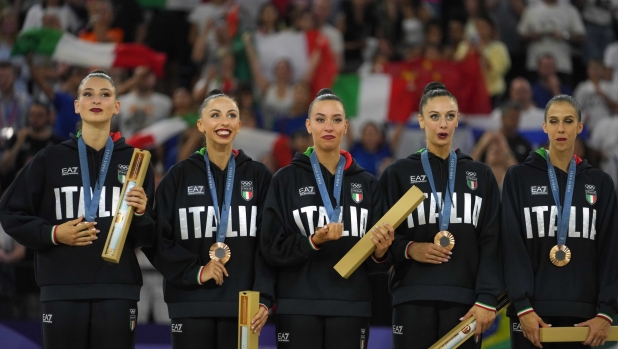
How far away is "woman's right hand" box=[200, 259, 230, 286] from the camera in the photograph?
18.7ft

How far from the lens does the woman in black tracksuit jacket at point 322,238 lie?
18.9 ft

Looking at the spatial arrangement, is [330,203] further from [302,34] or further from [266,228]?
[302,34]

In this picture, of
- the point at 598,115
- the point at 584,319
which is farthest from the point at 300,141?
the point at 584,319

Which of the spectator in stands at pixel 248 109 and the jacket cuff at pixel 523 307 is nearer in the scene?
the jacket cuff at pixel 523 307

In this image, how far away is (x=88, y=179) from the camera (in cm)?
586

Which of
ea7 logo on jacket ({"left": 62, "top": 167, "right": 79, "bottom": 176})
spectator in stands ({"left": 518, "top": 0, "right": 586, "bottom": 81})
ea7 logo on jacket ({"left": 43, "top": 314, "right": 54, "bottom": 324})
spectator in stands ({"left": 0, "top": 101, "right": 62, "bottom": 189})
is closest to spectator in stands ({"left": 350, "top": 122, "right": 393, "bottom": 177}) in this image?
spectator in stands ({"left": 518, "top": 0, "right": 586, "bottom": 81})

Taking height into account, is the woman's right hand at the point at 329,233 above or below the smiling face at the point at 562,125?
below

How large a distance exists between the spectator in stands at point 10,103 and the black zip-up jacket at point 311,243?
19.1ft

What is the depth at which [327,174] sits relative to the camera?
6062mm

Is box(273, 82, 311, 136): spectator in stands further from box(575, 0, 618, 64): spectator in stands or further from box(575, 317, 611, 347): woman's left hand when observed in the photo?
box(575, 317, 611, 347): woman's left hand

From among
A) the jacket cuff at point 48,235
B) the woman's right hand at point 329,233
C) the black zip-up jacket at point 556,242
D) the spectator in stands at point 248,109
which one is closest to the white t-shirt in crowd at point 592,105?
the spectator in stands at point 248,109

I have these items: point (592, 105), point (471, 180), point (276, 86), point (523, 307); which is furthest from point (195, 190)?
point (592, 105)

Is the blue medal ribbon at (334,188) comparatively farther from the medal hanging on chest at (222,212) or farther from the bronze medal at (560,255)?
the bronze medal at (560,255)

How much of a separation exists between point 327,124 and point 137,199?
1.34 meters
